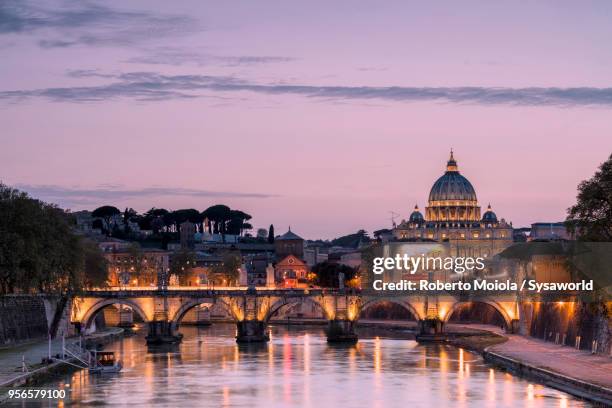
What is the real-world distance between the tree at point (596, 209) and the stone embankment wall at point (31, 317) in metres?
36.8

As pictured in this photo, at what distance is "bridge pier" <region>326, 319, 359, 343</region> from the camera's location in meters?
120

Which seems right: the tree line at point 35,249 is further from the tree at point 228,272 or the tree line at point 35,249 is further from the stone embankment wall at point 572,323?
the tree at point 228,272

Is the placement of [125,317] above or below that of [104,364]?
above

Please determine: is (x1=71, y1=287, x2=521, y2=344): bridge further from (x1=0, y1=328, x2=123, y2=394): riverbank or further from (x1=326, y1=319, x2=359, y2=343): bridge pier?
(x1=0, y1=328, x2=123, y2=394): riverbank

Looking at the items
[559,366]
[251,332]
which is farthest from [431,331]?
[559,366]

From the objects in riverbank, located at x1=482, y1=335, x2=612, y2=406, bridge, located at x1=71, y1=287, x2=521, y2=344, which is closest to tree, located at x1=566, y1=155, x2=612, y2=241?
riverbank, located at x1=482, y1=335, x2=612, y2=406

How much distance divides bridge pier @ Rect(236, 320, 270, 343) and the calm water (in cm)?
438

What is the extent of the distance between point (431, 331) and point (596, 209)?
36.1 m

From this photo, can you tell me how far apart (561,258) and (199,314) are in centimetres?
5707

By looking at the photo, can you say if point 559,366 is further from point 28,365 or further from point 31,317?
point 31,317

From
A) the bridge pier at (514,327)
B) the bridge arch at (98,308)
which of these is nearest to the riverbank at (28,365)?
the bridge arch at (98,308)

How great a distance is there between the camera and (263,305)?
12181 centimetres

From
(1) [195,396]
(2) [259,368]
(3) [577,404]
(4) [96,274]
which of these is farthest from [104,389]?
(4) [96,274]

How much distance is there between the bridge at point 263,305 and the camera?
119750 millimetres
